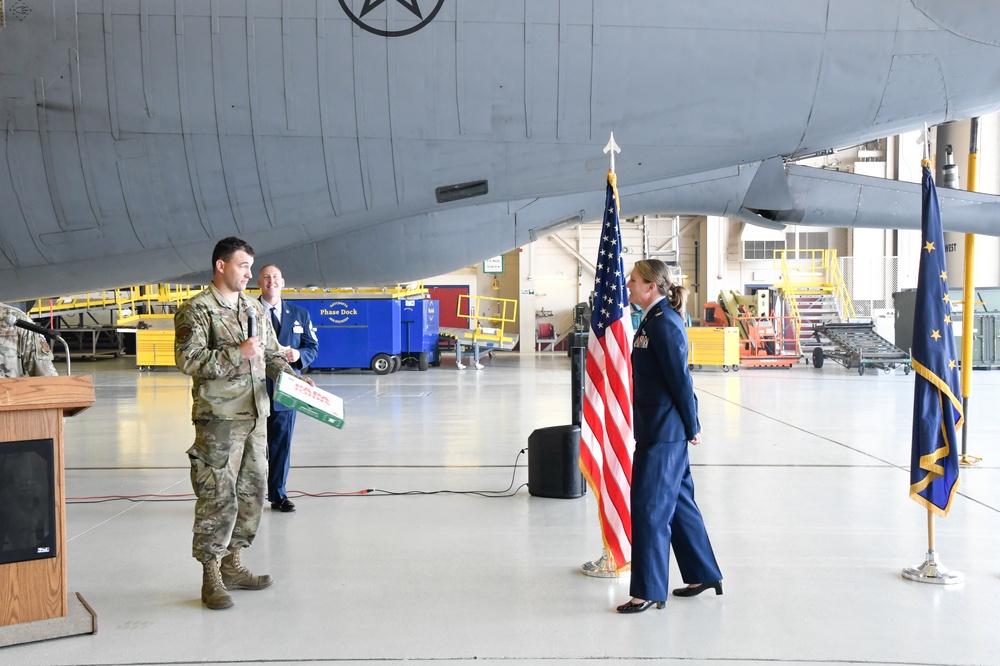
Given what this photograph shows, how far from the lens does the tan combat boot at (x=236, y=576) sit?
3.79 meters

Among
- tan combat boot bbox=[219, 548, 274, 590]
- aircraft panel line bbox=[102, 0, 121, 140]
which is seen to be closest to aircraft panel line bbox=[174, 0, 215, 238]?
aircraft panel line bbox=[102, 0, 121, 140]

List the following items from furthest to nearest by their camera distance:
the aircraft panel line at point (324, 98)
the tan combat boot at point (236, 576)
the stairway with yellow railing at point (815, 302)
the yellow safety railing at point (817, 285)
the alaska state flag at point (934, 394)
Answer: the stairway with yellow railing at point (815, 302)
the yellow safety railing at point (817, 285)
the aircraft panel line at point (324, 98)
the alaska state flag at point (934, 394)
the tan combat boot at point (236, 576)

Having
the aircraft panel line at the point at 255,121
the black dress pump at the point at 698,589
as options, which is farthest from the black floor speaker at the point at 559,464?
the aircraft panel line at the point at 255,121

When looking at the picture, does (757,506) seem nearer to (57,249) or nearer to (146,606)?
(146,606)

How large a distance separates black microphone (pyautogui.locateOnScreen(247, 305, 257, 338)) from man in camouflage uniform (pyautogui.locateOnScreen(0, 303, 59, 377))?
986mm

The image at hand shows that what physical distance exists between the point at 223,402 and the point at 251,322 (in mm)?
393

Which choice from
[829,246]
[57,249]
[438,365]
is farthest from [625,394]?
[829,246]

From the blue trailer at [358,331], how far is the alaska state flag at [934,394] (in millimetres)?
15101

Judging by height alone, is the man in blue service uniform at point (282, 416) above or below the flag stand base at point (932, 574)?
above

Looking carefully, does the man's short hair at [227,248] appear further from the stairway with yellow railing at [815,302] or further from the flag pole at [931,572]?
the stairway with yellow railing at [815,302]

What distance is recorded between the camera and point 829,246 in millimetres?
28906

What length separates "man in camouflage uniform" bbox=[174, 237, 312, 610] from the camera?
3422mm

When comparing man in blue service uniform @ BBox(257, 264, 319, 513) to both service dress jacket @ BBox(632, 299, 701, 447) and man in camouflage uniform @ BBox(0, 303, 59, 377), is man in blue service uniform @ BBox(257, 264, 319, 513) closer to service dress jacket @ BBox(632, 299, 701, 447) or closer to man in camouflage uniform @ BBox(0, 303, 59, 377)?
man in camouflage uniform @ BBox(0, 303, 59, 377)

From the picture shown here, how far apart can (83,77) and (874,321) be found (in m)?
20.3
